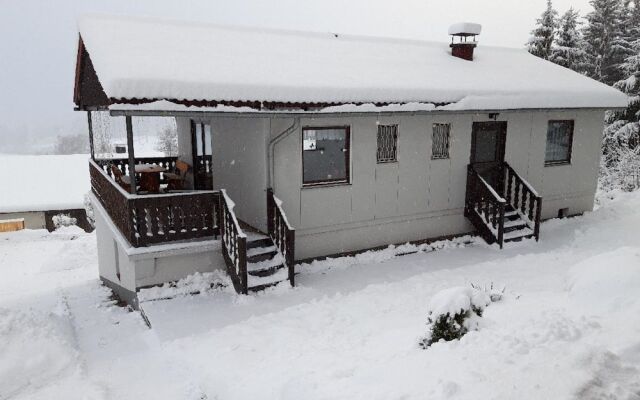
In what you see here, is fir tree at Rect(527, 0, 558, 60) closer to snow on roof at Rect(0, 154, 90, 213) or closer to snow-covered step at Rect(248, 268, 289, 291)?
snow-covered step at Rect(248, 268, 289, 291)

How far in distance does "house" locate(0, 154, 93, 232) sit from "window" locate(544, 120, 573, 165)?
85.3 ft

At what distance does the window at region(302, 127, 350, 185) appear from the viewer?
939 centimetres

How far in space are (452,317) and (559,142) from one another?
10.0 meters

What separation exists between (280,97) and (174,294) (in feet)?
13.6

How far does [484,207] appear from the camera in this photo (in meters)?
11.3

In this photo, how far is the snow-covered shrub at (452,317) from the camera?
526 centimetres

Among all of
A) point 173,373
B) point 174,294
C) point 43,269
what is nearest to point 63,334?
point 174,294

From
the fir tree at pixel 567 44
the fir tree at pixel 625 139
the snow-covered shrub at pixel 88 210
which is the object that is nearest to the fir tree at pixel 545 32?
the fir tree at pixel 567 44

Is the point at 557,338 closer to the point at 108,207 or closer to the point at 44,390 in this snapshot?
the point at 44,390

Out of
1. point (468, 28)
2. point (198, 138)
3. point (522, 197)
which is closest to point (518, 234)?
point (522, 197)

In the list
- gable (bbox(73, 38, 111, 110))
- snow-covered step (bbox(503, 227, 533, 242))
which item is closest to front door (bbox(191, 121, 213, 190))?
gable (bbox(73, 38, 111, 110))

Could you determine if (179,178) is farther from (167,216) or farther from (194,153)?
(167,216)

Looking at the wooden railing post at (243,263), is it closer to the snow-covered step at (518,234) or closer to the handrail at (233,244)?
the handrail at (233,244)

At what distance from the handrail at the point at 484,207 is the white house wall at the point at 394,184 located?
7.9 inches
